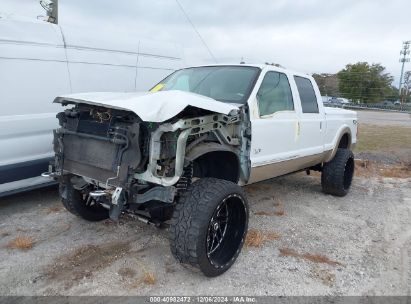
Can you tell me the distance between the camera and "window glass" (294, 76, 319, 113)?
5441 millimetres

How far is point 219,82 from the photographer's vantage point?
466 centimetres

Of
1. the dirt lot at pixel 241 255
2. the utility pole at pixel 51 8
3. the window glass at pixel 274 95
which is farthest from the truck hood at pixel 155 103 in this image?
the utility pole at pixel 51 8

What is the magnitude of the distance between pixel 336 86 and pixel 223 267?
56349mm

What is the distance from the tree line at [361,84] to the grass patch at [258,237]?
164 ft

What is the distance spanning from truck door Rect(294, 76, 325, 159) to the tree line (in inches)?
A: 1899

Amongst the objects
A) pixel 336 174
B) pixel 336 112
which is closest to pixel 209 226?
pixel 336 174

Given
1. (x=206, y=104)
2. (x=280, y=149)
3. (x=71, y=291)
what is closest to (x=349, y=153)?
(x=280, y=149)

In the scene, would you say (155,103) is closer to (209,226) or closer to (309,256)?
(209,226)

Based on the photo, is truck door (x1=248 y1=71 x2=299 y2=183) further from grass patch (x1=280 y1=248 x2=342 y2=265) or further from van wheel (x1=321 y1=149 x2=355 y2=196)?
van wheel (x1=321 y1=149 x2=355 y2=196)

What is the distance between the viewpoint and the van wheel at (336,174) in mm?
6242

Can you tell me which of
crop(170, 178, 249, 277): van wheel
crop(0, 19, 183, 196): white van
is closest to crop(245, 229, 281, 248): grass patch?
crop(170, 178, 249, 277): van wheel

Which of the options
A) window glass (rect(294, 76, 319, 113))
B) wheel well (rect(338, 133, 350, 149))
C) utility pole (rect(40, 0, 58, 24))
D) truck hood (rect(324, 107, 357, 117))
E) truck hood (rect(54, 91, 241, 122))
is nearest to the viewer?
truck hood (rect(54, 91, 241, 122))

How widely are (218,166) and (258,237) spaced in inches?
36.5

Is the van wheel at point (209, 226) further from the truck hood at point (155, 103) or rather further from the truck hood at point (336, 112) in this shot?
the truck hood at point (336, 112)
